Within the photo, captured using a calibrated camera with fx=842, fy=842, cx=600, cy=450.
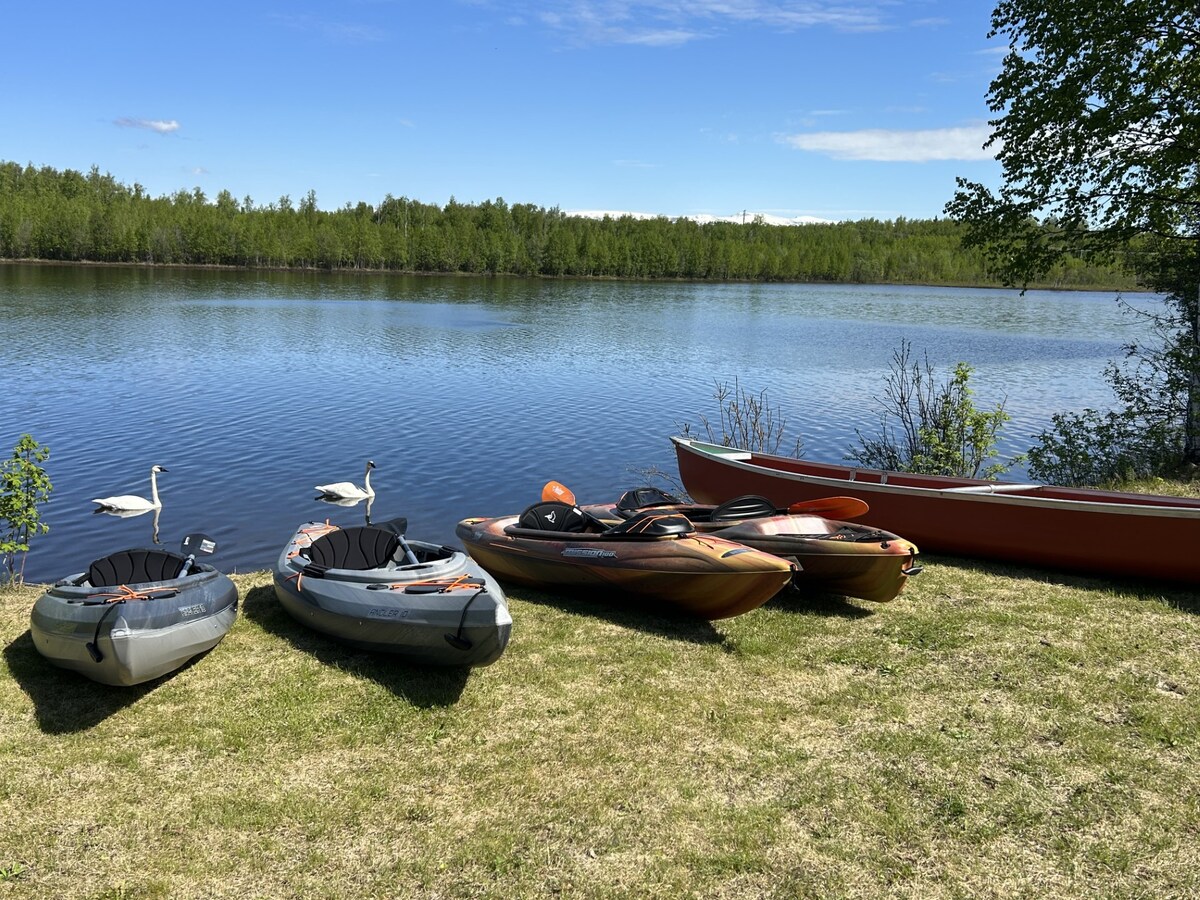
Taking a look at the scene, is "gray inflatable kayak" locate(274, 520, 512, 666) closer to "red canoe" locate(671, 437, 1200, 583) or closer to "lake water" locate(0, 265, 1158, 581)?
"lake water" locate(0, 265, 1158, 581)

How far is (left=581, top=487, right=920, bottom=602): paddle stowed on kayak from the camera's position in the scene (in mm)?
7953

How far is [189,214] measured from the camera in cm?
11869

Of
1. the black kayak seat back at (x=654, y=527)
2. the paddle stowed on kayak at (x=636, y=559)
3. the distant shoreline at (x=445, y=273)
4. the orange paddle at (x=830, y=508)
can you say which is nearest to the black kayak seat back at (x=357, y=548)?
the paddle stowed on kayak at (x=636, y=559)

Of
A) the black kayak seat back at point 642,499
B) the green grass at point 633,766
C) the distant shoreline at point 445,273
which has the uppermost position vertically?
the distant shoreline at point 445,273

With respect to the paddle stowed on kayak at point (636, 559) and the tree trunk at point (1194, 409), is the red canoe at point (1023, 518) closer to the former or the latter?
the paddle stowed on kayak at point (636, 559)

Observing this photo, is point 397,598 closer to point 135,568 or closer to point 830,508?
point 135,568

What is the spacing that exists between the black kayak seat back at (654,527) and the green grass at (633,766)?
0.87 metres

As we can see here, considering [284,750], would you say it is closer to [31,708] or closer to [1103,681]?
[31,708]

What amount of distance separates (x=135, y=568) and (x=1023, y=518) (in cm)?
883

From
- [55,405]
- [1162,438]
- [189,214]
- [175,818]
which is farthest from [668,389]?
[189,214]

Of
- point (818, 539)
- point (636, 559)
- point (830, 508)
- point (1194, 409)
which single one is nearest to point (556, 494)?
point (636, 559)

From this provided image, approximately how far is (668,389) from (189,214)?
11333 centimetres

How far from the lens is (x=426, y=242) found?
122688 mm

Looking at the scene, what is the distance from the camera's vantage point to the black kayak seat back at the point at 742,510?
8.84 m
